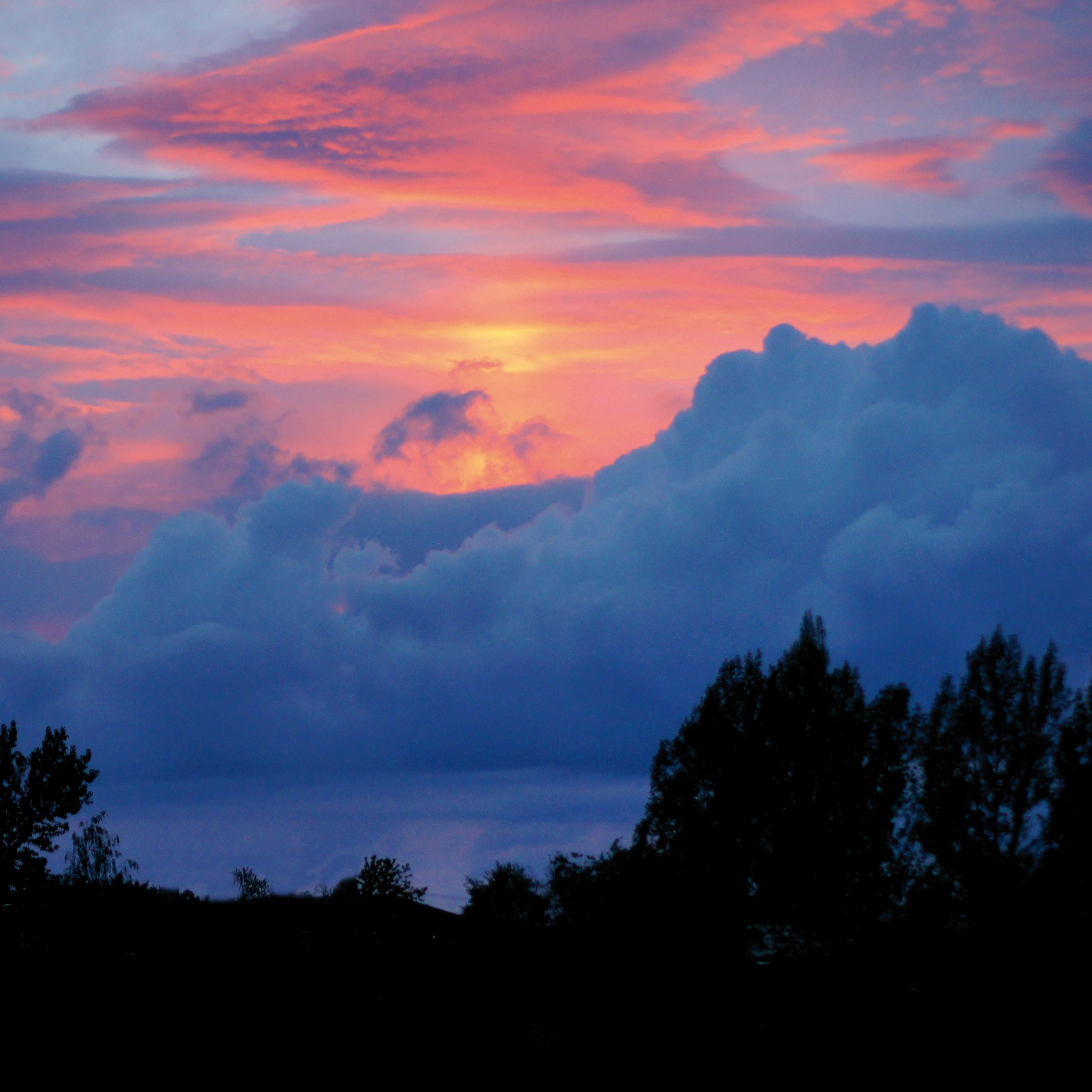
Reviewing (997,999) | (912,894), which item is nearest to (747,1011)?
(997,999)

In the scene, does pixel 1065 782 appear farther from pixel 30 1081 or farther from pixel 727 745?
pixel 30 1081

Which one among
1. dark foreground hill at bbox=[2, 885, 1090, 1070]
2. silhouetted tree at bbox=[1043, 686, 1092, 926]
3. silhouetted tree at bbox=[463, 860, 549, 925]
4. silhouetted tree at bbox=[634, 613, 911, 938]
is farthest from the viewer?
silhouetted tree at bbox=[463, 860, 549, 925]

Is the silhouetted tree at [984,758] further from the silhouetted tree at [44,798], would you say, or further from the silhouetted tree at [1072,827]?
the silhouetted tree at [44,798]

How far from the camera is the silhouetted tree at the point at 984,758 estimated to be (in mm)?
59188

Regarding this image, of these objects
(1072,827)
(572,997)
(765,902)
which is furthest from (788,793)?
(572,997)

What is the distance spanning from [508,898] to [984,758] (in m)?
50.9

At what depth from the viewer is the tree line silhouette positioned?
33.6 m

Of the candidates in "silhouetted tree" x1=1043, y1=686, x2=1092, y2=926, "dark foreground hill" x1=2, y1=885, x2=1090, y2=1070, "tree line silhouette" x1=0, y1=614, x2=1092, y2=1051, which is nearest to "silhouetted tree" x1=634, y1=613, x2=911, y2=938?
"tree line silhouette" x1=0, y1=614, x2=1092, y2=1051

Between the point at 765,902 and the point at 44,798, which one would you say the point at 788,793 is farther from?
the point at 44,798

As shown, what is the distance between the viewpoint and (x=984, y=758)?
61531mm

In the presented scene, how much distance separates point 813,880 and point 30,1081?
43.7 meters

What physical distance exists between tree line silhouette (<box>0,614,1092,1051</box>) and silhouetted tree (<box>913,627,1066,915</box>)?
116 millimetres

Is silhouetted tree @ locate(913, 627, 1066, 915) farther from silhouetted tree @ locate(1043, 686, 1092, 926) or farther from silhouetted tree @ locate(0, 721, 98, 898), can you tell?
silhouetted tree @ locate(0, 721, 98, 898)

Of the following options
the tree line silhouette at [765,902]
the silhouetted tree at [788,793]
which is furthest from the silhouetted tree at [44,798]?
the silhouetted tree at [788,793]
